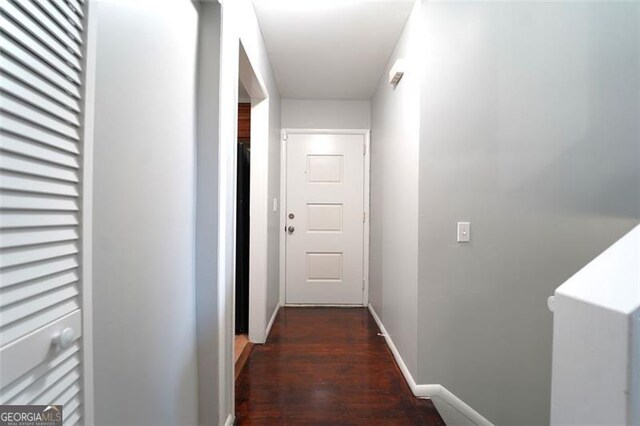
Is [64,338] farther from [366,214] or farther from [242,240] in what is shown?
[366,214]

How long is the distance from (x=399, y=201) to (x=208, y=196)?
1.37m

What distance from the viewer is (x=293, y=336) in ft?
8.05

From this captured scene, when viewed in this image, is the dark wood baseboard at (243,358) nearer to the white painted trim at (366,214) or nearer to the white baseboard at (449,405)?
the white baseboard at (449,405)

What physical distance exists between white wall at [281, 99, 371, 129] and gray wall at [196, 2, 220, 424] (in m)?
2.03

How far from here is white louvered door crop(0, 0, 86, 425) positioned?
0.44 m

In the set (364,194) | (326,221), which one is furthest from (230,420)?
(364,194)

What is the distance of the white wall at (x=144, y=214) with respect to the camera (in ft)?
2.30

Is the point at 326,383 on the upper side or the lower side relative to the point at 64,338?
lower

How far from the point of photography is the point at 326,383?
178 centimetres

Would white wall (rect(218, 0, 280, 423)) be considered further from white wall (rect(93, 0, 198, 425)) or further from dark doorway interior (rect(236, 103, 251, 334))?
dark doorway interior (rect(236, 103, 251, 334))

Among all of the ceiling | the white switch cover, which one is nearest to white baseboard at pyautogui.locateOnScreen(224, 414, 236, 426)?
the white switch cover

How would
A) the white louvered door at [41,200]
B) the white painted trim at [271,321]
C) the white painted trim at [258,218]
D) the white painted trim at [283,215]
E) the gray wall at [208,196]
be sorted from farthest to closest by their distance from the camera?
the white painted trim at [283,215]
the white painted trim at [271,321]
the white painted trim at [258,218]
the gray wall at [208,196]
the white louvered door at [41,200]

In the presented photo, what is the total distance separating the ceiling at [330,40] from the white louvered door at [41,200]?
1632 millimetres

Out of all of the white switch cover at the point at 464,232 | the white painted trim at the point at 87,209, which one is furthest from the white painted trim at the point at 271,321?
the white painted trim at the point at 87,209
